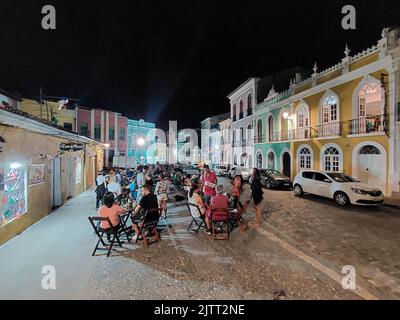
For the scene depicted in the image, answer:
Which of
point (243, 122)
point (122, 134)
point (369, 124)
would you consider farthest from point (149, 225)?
point (122, 134)

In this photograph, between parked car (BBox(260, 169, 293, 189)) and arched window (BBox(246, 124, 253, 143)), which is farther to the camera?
arched window (BBox(246, 124, 253, 143))

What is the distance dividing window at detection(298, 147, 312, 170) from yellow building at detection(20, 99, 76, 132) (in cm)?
2178

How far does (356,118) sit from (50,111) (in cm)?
2549

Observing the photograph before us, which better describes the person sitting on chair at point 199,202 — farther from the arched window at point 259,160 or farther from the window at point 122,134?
the window at point 122,134

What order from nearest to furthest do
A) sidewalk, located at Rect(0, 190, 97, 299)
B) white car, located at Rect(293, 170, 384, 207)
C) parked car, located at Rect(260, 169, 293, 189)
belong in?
sidewalk, located at Rect(0, 190, 97, 299)
white car, located at Rect(293, 170, 384, 207)
parked car, located at Rect(260, 169, 293, 189)

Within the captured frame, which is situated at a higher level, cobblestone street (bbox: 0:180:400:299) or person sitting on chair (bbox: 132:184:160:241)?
person sitting on chair (bbox: 132:184:160:241)

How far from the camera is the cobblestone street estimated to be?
3.56m

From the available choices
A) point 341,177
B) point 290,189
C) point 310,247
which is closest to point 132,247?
point 310,247

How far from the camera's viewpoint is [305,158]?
1850cm

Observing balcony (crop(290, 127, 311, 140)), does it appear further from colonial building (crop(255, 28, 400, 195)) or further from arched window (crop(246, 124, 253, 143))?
arched window (crop(246, 124, 253, 143))

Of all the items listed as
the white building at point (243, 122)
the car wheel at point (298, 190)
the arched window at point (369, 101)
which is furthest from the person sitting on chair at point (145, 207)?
the white building at point (243, 122)

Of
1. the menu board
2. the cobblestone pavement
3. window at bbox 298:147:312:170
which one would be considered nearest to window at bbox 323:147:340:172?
window at bbox 298:147:312:170

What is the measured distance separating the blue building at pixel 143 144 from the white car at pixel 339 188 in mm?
30442

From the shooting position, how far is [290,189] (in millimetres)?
15195
